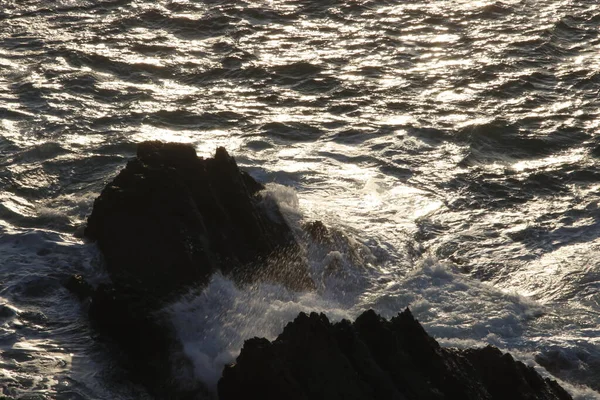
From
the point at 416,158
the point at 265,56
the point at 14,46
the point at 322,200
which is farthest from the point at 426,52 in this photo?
the point at 14,46

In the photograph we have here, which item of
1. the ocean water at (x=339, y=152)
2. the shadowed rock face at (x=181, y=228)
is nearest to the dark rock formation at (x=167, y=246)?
A: the shadowed rock face at (x=181, y=228)

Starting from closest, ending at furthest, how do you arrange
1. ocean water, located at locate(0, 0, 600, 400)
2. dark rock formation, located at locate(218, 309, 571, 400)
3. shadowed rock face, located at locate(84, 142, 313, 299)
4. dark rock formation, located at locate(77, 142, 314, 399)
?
dark rock formation, located at locate(218, 309, 571, 400), dark rock formation, located at locate(77, 142, 314, 399), shadowed rock face, located at locate(84, 142, 313, 299), ocean water, located at locate(0, 0, 600, 400)

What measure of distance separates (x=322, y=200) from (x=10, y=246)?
4.17 metres

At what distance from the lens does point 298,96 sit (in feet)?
53.2

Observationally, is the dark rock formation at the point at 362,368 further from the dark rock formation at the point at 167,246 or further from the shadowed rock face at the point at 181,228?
the shadowed rock face at the point at 181,228

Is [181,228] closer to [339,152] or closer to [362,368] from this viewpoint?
[362,368]

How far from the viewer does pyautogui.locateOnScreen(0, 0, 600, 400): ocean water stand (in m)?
9.45

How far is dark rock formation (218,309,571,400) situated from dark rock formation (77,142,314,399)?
1.11 m

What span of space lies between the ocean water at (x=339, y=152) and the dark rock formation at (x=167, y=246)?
19 cm

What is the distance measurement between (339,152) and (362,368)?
23.1 feet

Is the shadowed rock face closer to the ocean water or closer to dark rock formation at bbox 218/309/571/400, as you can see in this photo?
the ocean water

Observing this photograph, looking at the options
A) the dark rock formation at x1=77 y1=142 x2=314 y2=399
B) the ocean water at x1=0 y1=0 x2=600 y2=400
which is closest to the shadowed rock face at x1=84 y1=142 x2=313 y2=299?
the dark rock formation at x1=77 y1=142 x2=314 y2=399

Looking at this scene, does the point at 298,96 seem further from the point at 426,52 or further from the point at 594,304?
the point at 594,304

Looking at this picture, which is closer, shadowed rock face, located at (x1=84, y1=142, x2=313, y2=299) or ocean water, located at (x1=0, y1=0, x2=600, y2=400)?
shadowed rock face, located at (x1=84, y1=142, x2=313, y2=299)
